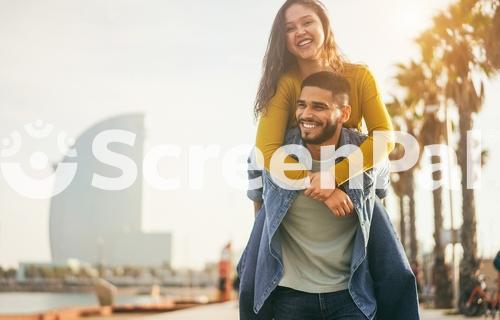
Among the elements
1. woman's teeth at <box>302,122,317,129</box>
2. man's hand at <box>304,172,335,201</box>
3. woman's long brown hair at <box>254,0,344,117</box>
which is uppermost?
woman's long brown hair at <box>254,0,344,117</box>

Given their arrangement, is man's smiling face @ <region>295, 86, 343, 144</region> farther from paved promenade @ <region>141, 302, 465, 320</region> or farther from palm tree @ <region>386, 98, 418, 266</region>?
palm tree @ <region>386, 98, 418, 266</region>

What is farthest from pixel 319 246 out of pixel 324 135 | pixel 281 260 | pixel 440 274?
pixel 440 274

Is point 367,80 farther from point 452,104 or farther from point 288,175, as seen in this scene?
point 452,104

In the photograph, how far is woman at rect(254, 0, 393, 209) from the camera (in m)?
2.38

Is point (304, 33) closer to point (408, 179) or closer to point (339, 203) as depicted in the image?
point (339, 203)

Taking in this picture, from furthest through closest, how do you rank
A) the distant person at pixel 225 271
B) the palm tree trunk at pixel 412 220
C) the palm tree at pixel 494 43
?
the distant person at pixel 225 271
the palm tree trunk at pixel 412 220
the palm tree at pixel 494 43

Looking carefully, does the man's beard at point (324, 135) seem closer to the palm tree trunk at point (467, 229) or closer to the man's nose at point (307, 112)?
the man's nose at point (307, 112)

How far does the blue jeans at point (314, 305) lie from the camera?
2271mm


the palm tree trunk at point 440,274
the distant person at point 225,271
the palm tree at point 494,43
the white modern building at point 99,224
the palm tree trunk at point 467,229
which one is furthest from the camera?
the white modern building at point 99,224

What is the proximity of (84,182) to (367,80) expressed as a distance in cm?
18359

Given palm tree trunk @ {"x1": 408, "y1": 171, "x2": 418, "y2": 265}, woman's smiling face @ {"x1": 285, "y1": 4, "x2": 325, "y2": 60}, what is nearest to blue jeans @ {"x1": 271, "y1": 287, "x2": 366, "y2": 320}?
woman's smiling face @ {"x1": 285, "y1": 4, "x2": 325, "y2": 60}

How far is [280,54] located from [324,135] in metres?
0.34

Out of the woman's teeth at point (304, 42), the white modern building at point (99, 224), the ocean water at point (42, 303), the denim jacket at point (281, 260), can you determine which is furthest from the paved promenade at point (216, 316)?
the white modern building at point (99, 224)

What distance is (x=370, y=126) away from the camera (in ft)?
7.84
